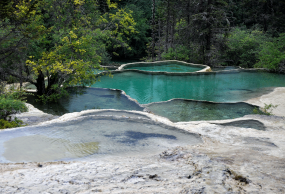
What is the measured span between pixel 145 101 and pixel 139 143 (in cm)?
639

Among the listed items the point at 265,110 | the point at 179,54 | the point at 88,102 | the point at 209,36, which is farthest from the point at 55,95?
the point at 209,36

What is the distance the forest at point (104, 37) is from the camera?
8.70 metres

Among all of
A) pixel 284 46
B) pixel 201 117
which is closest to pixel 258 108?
pixel 201 117

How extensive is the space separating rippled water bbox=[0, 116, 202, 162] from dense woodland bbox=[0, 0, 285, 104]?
3.86 metres

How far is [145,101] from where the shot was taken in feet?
35.1

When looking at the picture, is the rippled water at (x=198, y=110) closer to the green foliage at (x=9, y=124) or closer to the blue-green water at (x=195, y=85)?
the blue-green water at (x=195, y=85)

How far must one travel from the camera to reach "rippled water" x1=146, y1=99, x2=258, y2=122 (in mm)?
8519

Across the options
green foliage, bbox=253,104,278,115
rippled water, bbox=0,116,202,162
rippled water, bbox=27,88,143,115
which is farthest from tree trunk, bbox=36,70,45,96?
green foliage, bbox=253,104,278,115

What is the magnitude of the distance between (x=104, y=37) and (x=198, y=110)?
Result: 564 cm

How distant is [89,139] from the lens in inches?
175

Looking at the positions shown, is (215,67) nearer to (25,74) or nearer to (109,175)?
(25,74)

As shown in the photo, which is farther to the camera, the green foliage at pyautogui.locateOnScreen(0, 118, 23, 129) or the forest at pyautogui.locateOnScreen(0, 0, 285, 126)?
the forest at pyautogui.locateOnScreen(0, 0, 285, 126)

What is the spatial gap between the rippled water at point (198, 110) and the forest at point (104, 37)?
2.95 meters

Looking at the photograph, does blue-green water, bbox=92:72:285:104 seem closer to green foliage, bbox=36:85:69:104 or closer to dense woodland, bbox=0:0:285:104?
dense woodland, bbox=0:0:285:104
